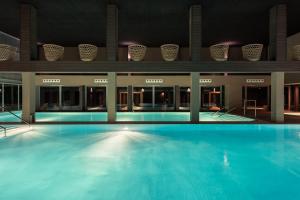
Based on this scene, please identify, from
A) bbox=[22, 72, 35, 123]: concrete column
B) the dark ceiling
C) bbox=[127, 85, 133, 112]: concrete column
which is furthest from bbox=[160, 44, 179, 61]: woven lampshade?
bbox=[127, 85, 133, 112]: concrete column

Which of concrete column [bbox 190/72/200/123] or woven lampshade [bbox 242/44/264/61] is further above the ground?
woven lampshade [bbox 242/44/264/61]

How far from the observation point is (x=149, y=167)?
529cm

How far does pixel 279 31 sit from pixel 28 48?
12.5m

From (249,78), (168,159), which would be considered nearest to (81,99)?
(249,78)

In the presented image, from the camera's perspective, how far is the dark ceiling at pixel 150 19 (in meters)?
11.3

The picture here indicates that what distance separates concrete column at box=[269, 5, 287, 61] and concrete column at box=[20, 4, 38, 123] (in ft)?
39.1

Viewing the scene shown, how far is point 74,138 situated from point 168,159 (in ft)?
13.7

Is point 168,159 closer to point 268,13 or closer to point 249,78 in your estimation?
point 268,13

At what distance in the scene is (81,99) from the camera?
2225 centimetres

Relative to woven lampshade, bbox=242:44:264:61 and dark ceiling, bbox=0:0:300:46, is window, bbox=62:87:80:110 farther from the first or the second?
woven lampshade, bbox=242:44:264:61

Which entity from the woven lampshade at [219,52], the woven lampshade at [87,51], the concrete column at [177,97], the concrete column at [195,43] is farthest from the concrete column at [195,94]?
the concrete column at [177,97]

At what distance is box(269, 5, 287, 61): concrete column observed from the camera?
458 inches

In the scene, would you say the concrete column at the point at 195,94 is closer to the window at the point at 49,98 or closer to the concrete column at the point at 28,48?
the concrete column at the point at 28,48

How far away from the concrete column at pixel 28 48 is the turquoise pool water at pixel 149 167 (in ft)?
12.0
